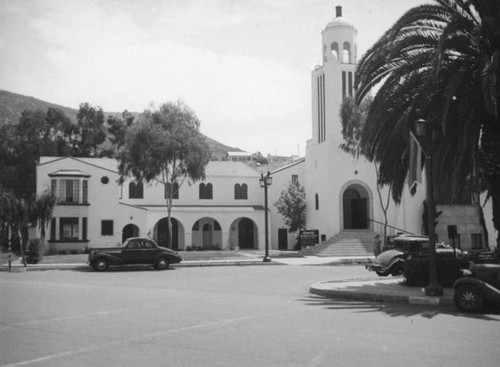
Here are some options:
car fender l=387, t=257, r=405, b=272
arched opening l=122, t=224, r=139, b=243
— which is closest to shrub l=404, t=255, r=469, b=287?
car fender l=387, t=257, r=405, b=272

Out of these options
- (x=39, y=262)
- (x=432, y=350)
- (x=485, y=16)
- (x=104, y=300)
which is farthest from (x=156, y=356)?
(x=39, y=262)

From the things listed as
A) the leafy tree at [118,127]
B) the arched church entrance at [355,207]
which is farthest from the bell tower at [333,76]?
the leafy tree at [118,127]

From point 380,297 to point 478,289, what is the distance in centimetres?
292

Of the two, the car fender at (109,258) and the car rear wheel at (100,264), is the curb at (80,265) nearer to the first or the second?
the car rear wheel at (100,264)

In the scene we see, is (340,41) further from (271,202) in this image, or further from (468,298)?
(468,298)

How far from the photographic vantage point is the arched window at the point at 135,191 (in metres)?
45.7

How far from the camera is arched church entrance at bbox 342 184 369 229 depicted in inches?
1698

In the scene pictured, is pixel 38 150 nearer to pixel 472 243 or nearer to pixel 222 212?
pixel 222 212

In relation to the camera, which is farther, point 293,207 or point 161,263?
point 293,207

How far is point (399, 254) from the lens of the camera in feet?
65.0

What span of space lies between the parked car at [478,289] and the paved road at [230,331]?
1.26 ft

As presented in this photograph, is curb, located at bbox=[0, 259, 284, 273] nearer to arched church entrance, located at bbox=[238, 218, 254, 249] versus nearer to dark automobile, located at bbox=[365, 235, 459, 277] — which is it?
dark automobile, located at bbox=[365, 235, 459, 277]

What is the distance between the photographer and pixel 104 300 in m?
12.9

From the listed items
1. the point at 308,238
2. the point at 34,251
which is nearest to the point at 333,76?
the point at 308,238
